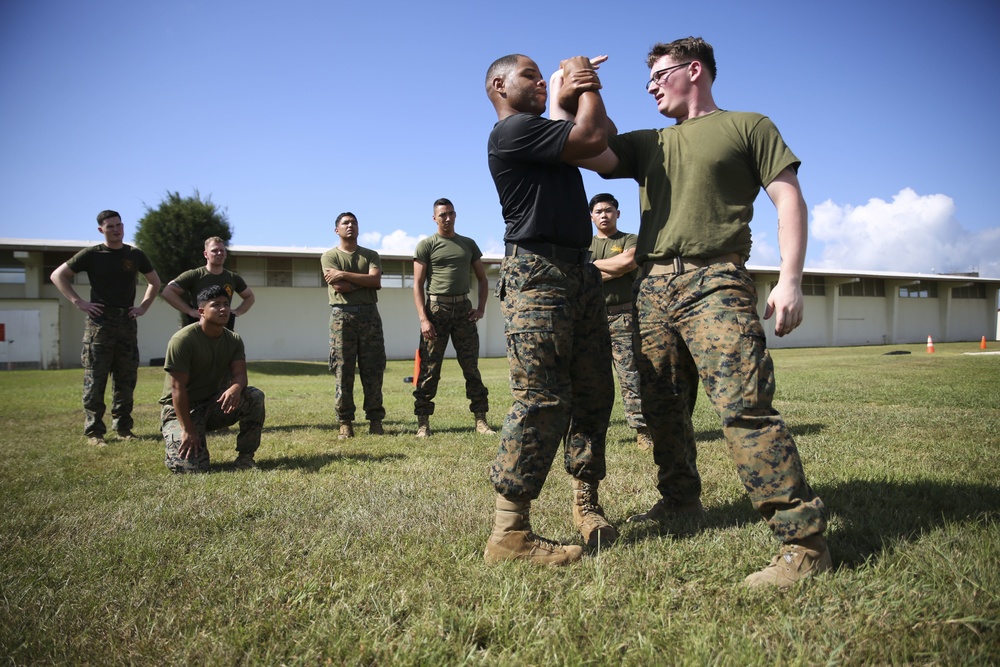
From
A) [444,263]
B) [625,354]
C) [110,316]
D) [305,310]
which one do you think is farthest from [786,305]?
[305,310]

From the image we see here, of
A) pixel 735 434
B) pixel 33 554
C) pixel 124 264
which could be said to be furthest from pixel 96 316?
pixel 735 434

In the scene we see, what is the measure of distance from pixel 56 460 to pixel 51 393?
918cm

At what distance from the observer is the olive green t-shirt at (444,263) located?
6715mm

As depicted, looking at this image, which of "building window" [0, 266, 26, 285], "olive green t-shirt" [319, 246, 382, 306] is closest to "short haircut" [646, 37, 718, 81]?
"olive green t-shirt" [319, 246, 382, 306]

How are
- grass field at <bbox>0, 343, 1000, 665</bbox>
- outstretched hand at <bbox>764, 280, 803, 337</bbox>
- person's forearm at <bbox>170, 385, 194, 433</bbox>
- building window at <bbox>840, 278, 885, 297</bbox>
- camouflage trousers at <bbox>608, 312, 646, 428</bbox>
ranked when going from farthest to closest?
building window at <bbox>840, 278, 885, 297</bbox> < camouflage trousers at <bbox>608, 312, 646, 428</bbox> < person's forearm at <bbox>170, 385, 194, 433</bbox> < outstretched hand at <bbox>764, 280, 803, 337</bbox> < grass field at <bbox>0, 343, 1000, 665</bbox>

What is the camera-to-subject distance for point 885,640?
6.33ft

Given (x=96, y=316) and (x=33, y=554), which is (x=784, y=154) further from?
(x=96, y=316)

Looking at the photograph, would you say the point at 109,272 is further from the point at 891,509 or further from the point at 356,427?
the point at 891,509

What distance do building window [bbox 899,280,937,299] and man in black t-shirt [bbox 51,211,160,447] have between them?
4689 centimetres

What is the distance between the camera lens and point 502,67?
2998 mm

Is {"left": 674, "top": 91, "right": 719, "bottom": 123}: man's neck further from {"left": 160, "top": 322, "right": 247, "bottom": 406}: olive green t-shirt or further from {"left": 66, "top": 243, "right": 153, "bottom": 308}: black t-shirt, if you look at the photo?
{"left": 66, "top": 243, "right": 153, "bottom": 308}: black t-shirt

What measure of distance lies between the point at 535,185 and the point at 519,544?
1627 millimetres

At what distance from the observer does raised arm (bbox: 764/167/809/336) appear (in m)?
2.56

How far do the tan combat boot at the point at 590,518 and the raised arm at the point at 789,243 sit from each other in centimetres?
120
